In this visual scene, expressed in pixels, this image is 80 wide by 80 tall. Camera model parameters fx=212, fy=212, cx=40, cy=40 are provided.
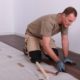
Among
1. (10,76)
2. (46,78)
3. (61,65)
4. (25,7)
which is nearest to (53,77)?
(46,78)

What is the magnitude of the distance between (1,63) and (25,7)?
1789 millimetres

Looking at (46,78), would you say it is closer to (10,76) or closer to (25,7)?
(10,76)

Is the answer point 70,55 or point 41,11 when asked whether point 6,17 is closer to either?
point 41,11

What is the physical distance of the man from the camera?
2.19m

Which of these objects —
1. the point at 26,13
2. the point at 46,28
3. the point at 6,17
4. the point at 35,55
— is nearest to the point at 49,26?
the point at 46,28

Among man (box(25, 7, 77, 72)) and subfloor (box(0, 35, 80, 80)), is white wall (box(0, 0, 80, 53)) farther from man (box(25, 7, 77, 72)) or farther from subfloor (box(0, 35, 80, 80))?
man (box(25, 7, 77, 72))

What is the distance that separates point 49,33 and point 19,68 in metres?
0.52

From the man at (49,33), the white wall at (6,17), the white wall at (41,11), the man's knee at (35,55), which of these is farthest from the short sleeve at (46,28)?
the white wall at (6,17)

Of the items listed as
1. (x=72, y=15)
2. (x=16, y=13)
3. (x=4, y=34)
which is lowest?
(x=4, y=34)

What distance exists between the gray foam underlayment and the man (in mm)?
130

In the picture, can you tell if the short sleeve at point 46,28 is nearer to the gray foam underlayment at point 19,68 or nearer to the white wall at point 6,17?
the gray foam underlayment at point 19,68

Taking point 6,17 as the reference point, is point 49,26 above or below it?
above

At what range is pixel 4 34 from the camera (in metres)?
4.39

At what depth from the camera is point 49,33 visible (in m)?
2.27
